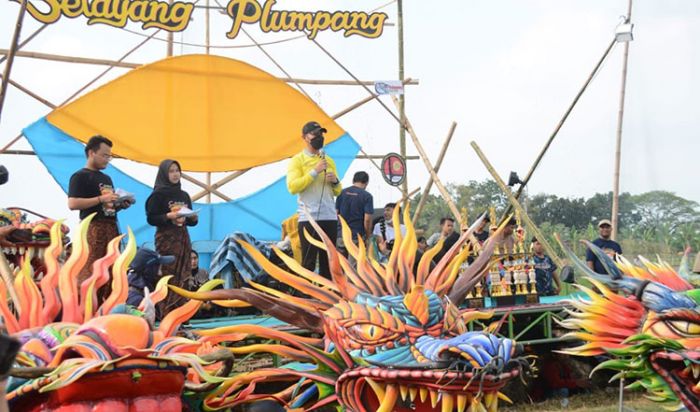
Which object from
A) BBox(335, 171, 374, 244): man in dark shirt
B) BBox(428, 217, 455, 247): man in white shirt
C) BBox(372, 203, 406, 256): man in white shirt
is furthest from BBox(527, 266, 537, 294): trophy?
BBox(335, 171, 374, 244): man in dark shirt

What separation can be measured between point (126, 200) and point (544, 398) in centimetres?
447

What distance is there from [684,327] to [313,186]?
293 centimetres

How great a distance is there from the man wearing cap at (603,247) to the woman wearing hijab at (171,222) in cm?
382

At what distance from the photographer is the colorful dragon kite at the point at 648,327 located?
180 inches

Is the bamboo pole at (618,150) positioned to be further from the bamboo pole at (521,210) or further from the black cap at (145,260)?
the black cap at (145,260)

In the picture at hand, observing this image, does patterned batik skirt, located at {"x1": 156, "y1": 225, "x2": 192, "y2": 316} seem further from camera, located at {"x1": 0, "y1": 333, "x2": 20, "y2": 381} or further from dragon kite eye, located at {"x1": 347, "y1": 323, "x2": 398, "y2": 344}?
camera, located at {"x1": 0, "y1": 333, "x2": 20, "y2": 381}

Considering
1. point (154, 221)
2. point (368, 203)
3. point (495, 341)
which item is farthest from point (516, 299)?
point (495, 341)

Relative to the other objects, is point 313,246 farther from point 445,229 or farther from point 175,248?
point 445,229

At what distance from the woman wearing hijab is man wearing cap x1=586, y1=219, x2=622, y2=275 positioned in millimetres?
3823

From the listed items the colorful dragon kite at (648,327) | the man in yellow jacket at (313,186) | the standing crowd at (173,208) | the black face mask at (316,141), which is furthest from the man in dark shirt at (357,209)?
the colorful dragon kite at (648,327)

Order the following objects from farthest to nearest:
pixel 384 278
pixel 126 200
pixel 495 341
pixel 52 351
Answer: pixel 126 200, pixel 384 278, pixel 495 341, pixel 52 351

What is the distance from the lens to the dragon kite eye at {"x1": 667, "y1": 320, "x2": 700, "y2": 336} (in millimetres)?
4578

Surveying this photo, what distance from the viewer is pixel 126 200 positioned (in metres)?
5.43

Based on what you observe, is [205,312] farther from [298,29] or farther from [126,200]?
[298,29]
